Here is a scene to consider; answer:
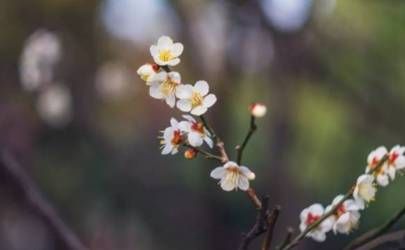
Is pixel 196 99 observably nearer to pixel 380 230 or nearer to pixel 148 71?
pixel 148 71

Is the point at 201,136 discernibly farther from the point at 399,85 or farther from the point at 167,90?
the point at 399,85

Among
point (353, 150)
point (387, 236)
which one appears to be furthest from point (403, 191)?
point (387, 236)

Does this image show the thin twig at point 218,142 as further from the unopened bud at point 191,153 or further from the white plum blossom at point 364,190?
the white plum blossom at point 364,190

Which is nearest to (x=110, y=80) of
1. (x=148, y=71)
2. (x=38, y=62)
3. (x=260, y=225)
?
(x=38, y=62)

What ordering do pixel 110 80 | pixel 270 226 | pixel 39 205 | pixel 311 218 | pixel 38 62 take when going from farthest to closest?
pixel 110 80, pixel 38 62, pixel 39 205, pixel 311 218, pixel 270 226

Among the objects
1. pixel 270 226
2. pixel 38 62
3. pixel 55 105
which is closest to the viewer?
pixel 270 226

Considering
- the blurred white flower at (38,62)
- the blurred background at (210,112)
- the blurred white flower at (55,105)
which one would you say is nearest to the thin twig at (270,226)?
the blurred background at (210,112)
